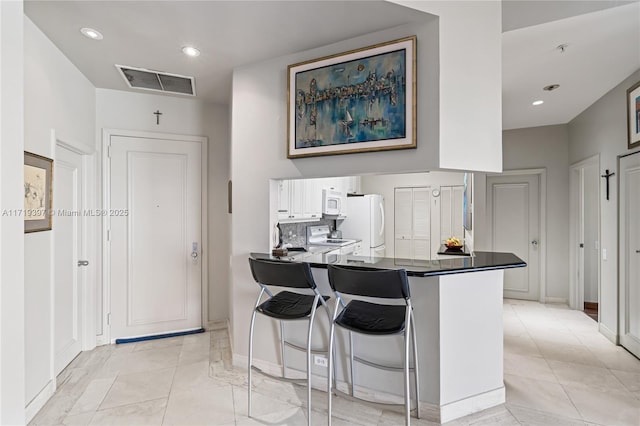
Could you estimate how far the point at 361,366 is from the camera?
237 centimetres

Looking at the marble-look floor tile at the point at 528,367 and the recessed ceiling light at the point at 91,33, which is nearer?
the recessed ceiling light at the point at 91,33

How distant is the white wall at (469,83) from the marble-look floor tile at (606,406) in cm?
174

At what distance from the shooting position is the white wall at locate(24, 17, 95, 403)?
87.7 inches

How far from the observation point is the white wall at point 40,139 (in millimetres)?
2229

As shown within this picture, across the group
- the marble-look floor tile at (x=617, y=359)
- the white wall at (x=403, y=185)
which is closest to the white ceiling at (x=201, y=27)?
the marble-look floor tile at (x=617, y=359)

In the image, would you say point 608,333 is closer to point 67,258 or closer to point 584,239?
point 584,239

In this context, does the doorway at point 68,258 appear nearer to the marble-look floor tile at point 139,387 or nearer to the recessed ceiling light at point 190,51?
the marble-look floor tile at point 139,387

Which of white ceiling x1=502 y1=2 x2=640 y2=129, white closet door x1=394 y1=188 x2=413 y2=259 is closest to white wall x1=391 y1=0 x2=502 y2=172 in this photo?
white ceiling x1=502 y1=2 x2=640 y2=129

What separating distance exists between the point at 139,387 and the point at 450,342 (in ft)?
7.60

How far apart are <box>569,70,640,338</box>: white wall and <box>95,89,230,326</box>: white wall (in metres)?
4.16

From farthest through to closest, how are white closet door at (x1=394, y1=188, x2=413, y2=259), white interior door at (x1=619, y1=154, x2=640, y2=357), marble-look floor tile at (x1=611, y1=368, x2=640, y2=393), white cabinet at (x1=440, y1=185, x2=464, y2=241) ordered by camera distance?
white closet door at (x1=394, y1=188, x2=413, y2=259) → white cabinet at (x1=440, y1=185, x2=464, y2=241) → white interior door at (x1=619, y1=154, x2=640, y2=357) → marble-look floor tile at (x1=611, y1=368, x2=640, y2=393)

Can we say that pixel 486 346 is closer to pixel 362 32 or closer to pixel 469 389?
pixel 469 389

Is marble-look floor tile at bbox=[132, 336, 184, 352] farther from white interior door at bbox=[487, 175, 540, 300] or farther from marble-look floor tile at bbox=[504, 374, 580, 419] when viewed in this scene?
white interior door at bbox=[487, 175, 540, 300]

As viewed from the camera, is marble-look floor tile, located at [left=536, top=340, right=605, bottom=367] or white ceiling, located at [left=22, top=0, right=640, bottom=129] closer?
white ceiling, located at [left=22, top=0, right=640, bottom=129]
